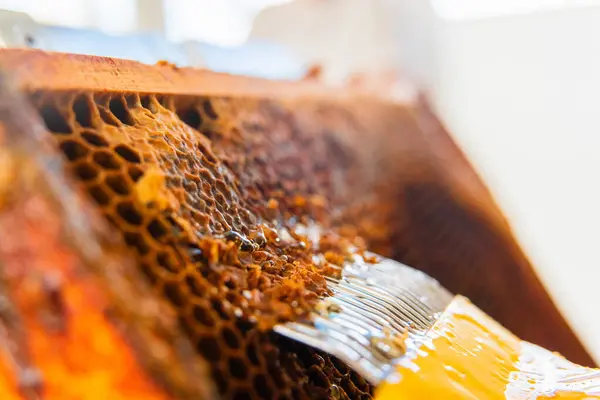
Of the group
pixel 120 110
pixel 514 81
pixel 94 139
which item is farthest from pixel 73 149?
pixel 514 81

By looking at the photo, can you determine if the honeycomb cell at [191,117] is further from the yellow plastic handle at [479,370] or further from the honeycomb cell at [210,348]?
Result: the yellow plastic handle at [479,370]

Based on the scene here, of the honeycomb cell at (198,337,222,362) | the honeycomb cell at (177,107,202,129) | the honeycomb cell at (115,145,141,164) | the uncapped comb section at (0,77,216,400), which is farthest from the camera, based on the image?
the honeycomb cell at (177,107,202,129)

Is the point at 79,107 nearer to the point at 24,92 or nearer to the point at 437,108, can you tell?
the point at 24,92

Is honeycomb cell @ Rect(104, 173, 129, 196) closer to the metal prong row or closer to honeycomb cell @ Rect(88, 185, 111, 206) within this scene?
honeycomb cell @ Rect(88, 185, 111, 206)

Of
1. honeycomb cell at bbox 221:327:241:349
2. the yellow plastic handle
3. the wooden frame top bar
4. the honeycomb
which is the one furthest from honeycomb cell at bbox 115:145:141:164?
the yellow plastic handle

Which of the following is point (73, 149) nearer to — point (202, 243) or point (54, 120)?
point (54, 120)

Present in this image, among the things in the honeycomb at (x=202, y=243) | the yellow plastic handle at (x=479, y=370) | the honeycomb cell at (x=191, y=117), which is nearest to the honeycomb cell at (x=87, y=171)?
the honeycomb at (x=202, y=243)
